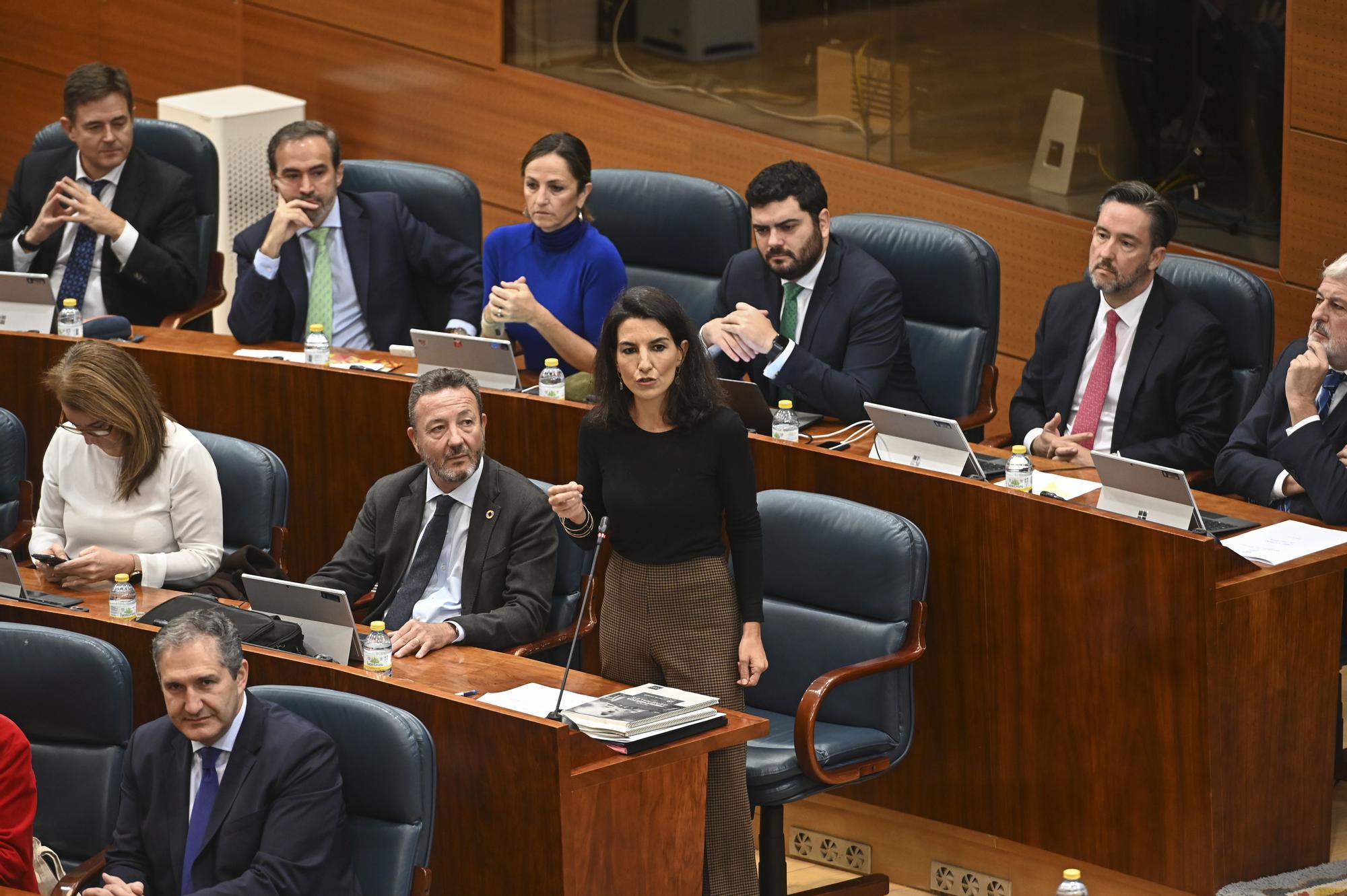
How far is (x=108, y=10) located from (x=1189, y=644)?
238 inches

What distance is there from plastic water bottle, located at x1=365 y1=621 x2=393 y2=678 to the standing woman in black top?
39 cm

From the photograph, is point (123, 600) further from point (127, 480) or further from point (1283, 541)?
point (1283, 541)

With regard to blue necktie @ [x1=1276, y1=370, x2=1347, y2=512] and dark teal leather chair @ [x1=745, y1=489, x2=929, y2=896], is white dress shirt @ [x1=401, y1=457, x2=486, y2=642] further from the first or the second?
blue necktie @ [x1=1276, y1=370, x2=1347, y2=512]

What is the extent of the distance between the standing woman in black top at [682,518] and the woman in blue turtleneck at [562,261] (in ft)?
3.93

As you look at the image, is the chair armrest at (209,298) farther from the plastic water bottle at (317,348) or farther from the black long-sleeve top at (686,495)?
the black long-sleeve top at (686,495)

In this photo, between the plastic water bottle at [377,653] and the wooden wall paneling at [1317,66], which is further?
the wooden wall paneling at [1317,66]

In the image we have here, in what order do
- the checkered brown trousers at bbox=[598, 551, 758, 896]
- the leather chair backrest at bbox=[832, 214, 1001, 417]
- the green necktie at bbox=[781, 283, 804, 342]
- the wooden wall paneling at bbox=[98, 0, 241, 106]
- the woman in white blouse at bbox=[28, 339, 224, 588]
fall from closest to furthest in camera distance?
the checkered brown trousers at bbox=[598, 551, 758, 896] → the woman in white blouse at bbox=[28, 339, 224, 588] → the green necktie at bbox=[781, 283, 804, 342] → the leather chair backrest at bbox=[832, 214, 1001, 417] → the wooden wall paneling at bbox=[98, 0, 241, 106]

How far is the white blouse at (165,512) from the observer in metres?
4.00

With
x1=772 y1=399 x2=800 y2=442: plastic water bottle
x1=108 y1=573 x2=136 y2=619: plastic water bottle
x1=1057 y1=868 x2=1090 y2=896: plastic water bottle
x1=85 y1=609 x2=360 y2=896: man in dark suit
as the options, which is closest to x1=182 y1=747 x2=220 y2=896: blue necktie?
x1=85 y1=609 x2=360 y2=896: man in dark suit

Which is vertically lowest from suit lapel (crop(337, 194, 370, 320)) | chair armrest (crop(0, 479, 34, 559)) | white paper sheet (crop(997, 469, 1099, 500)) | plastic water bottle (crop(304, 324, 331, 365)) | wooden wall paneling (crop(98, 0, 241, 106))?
chair armrest (crop(0, 479, 34, 559))

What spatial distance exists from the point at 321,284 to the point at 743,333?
1.33 metres

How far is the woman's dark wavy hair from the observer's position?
3.40 m

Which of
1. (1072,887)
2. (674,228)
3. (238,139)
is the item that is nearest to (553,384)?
(674,228)

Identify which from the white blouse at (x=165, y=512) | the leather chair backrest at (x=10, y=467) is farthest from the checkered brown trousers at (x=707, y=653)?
the leather chair backrest at (x=10, y=467)
